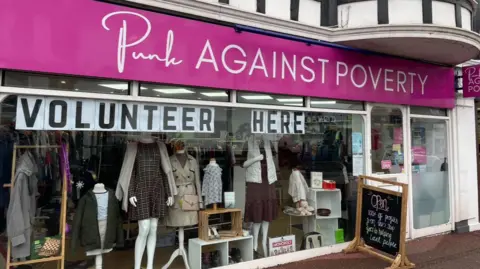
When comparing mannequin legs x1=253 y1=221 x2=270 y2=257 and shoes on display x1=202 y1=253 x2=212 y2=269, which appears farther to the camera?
mannequin legs x1=253 y1=221 x2=270 y2=257

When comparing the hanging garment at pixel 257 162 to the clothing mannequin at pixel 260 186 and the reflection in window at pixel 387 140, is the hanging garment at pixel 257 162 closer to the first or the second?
the clothing mannequin at pixel 260 186

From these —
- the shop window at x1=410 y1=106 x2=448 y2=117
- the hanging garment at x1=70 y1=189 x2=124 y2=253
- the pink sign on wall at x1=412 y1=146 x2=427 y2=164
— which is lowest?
the hanging garment at x1=70 y1=189 x2=124 y2=253

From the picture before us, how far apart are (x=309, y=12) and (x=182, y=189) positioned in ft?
11.1

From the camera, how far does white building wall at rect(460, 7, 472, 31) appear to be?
20.9 feet

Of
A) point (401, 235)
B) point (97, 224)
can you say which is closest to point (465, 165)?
point (401, 235)

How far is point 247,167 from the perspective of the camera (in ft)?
17.2

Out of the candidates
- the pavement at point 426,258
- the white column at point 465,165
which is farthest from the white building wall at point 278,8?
the white column at point 465,165

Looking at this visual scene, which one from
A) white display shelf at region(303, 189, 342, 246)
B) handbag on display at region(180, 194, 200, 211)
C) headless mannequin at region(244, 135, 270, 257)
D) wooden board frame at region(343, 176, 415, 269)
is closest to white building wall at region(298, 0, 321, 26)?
headless mannequin at region(244, 135, 270, 257)

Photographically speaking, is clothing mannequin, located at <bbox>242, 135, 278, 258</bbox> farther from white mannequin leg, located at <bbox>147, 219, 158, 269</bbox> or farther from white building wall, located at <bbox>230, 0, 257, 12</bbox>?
white building wall, located at <bbox>230, 0, 257, 12</bbox>

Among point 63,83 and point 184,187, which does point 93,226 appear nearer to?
point 184,187

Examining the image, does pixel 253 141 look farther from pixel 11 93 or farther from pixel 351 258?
pixel 11 93

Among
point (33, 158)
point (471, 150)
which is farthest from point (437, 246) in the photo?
point (33, 158)

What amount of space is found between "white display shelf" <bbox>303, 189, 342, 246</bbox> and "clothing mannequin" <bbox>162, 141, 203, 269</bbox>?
203 centimetres

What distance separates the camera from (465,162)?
7.42 metres
